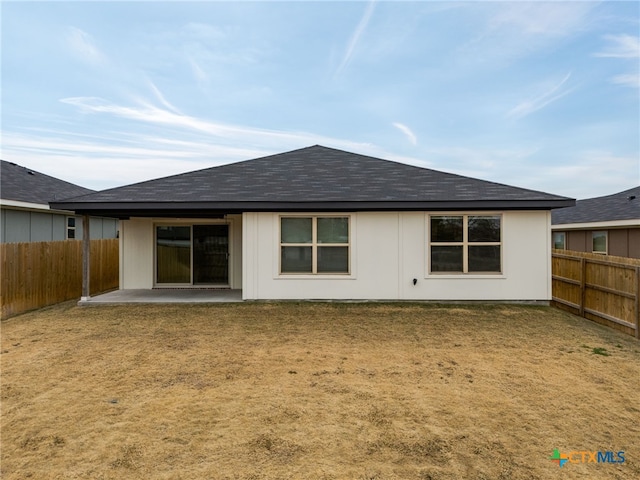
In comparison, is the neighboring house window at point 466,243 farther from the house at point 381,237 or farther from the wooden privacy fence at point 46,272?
the wooden privacy fence at point 46,272

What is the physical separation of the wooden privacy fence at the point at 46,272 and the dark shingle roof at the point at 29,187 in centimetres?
375

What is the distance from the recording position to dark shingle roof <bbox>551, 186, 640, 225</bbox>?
14.2 meters

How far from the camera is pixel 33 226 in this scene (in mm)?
13359

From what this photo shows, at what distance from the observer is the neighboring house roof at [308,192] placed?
30.6 feet

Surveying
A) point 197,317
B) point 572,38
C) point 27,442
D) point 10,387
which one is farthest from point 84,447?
point 572,38

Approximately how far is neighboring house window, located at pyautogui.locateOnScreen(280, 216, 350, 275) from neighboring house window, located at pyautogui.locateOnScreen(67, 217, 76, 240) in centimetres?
1107

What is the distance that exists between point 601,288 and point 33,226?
17.9 m

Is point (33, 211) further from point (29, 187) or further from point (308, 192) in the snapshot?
point (308, 192)

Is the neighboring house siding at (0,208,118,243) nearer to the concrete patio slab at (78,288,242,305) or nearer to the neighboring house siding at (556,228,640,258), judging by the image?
the concrete patio slab at (78,288,242,305)

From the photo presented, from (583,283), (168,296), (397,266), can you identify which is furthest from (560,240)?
(168,296)

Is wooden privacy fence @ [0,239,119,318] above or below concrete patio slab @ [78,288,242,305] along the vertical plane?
above

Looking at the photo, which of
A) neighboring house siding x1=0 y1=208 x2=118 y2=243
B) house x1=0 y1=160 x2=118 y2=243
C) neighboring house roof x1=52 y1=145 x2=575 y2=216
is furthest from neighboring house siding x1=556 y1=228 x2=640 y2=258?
neighboring house siding x1=0 y1=208 x2=118 y2=243

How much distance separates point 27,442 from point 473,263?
31.1 ft

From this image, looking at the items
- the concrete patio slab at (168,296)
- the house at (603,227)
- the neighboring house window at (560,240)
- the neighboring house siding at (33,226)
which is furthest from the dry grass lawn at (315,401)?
the neighboring house window at (560,240)
